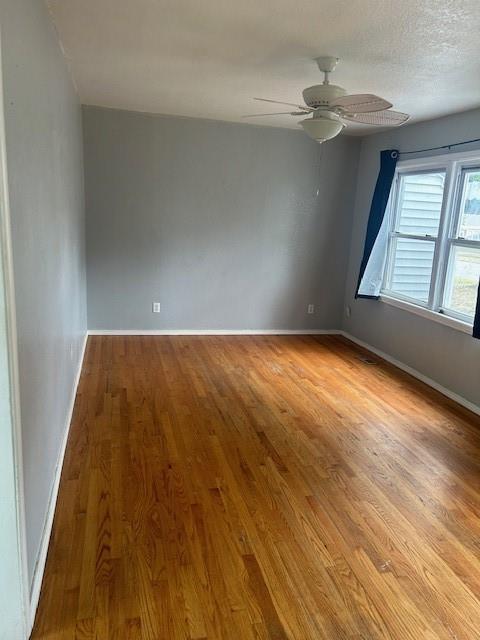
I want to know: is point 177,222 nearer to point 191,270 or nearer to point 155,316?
point 191,270

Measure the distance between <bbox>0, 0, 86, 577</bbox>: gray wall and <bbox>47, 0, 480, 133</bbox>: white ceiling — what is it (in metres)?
0.32

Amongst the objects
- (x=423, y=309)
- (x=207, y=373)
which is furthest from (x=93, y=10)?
(x=423, y=309)

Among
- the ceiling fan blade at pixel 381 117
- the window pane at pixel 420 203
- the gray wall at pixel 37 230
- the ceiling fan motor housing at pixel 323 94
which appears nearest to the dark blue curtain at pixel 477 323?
the window pane at pixel 420 203

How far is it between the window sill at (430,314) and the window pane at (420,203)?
2.30 ft

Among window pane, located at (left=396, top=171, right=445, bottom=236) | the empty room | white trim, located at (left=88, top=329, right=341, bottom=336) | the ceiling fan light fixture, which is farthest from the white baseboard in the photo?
window pane, located at (left=396, top=171, right=445, bottom=236)

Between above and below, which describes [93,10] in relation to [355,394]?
above

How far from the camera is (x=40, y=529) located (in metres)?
1.93

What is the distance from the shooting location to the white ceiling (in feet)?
7.16

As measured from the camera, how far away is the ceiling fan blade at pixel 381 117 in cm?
279

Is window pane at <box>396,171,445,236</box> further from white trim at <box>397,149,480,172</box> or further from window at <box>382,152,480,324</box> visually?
white trim at <box>397,149,480,172</box>

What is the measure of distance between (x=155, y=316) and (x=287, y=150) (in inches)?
95.4

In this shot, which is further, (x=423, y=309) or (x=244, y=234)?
(x=244, y=234)

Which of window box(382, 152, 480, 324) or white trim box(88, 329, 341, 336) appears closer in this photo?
window box(382, 152, 480, 324)

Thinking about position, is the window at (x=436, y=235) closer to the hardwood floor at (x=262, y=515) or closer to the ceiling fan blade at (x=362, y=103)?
the hardwood floor at (x=262, y=515)
